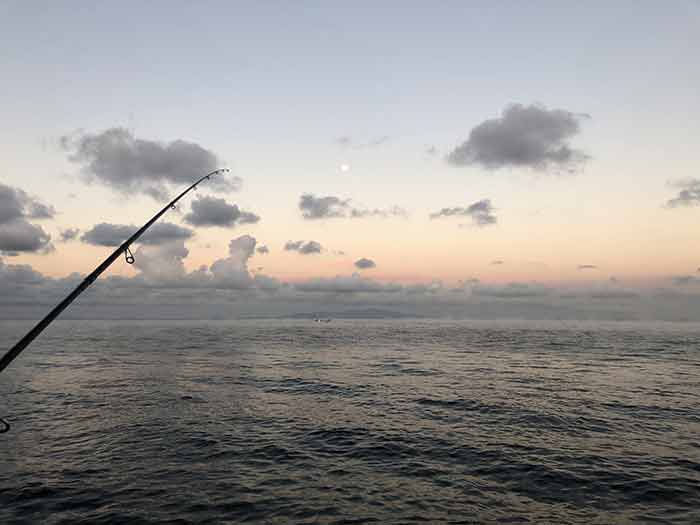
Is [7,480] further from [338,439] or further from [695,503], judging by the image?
[695,503]

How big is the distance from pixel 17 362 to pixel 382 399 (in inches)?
2217

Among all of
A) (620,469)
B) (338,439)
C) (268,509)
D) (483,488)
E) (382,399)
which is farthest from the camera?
(382,399)

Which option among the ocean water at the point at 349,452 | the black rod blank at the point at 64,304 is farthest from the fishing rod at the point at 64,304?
the ocean water at the point at 349,452

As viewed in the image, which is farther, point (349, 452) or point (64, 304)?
point (349, 452)

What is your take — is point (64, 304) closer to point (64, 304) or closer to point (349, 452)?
point (64, 304)

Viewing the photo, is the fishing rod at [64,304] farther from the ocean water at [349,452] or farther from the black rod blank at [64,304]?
the ocean water at [349,452]

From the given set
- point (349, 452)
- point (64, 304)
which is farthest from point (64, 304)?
point (349, 452)

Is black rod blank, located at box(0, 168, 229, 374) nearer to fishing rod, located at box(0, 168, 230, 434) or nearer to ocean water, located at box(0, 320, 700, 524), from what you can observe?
fishing rod, located at box(0, 168, 230, 434)

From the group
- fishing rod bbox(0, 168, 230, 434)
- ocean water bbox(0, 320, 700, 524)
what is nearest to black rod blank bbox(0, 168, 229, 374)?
fishing rod bbox(0, 168, 230, 434)

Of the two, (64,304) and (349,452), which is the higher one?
(64,304)

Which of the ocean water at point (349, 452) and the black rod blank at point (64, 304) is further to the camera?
the ocean water at point (349, 452)

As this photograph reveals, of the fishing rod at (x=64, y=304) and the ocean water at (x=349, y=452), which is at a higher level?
the fishing rod at (x=64, y=304)

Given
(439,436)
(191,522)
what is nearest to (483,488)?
(439,436)

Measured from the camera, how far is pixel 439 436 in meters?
21.3
